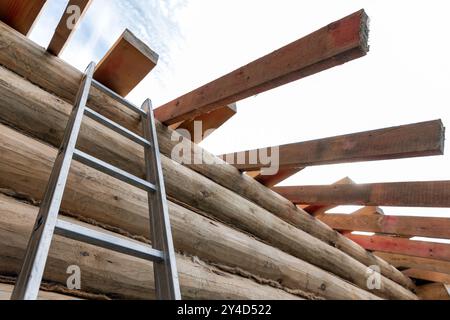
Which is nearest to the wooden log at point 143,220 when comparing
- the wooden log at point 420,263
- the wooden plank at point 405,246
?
the wooden plank at point 405,246

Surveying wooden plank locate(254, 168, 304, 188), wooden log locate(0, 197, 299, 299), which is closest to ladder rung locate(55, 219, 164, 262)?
wooden log locate(0, 197, 299, 299)

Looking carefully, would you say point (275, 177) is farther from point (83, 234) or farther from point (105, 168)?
point (83, 234)

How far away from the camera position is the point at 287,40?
7.70 ft

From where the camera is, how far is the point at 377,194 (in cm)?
367

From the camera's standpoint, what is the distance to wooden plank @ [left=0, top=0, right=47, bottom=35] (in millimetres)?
2334

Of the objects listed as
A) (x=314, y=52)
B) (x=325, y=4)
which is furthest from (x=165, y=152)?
(x=325, y=4)

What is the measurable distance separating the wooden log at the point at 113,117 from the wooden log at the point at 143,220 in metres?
0.30

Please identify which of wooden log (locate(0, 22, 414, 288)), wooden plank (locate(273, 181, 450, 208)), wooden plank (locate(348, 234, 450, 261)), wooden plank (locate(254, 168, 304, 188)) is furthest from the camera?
wooden plank (locate(348, 234, 450, 261))

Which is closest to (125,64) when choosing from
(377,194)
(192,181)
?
(192,181)

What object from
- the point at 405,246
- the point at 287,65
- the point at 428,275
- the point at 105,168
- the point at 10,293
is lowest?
the point at 10,293

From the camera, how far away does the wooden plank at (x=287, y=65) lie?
183 centimetres

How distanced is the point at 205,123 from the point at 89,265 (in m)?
1.92

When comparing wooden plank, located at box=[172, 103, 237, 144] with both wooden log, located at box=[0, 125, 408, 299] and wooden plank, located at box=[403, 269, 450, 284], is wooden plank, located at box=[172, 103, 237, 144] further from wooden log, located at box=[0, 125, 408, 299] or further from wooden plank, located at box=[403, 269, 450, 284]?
wooden plank, located at box=[403, 269, 450, 284]

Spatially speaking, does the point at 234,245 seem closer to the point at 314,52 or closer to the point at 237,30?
the point at 314,52
